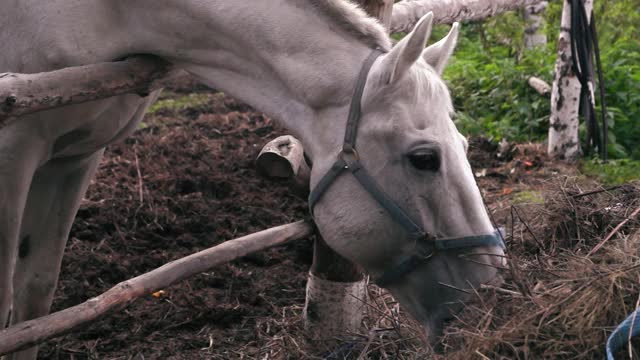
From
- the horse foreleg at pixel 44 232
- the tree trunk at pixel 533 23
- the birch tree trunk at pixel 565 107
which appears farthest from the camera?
the tree trunk at pixel 533 23

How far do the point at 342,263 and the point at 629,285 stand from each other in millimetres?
1186

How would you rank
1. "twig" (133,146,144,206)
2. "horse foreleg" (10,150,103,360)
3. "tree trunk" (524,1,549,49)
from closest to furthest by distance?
"horse foreleg" (10,150,103,360) < "twig" (133,146,144,206) < "tree trunk" (524,1,549,49)

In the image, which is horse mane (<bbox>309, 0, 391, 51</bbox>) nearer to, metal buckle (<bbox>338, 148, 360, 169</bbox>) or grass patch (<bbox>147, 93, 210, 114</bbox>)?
metal buckle (<bbox>338, 148, 360, 169</bbox>)

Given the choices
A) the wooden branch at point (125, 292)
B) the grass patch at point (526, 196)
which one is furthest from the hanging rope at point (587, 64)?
the wooden branch at point (125, 292)

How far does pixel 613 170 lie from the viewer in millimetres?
5312

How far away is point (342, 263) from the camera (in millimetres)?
3051

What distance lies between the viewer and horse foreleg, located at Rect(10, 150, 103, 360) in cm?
325

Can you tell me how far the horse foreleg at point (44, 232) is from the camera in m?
3.25

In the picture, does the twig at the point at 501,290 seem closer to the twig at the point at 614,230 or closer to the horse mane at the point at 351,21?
the twig at the point at 614,230

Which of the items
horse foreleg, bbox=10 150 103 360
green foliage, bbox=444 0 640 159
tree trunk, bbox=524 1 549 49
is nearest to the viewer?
horse foreleg, bbox=10 150 103 360

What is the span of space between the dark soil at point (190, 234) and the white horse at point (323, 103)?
838mm

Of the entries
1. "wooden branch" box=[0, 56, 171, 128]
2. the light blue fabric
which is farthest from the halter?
"wooden branch" box=[0, 56, 171, 128]

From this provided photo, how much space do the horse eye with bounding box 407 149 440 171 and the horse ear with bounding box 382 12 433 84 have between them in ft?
0.77

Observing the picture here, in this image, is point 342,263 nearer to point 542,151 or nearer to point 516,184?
point 516,184
